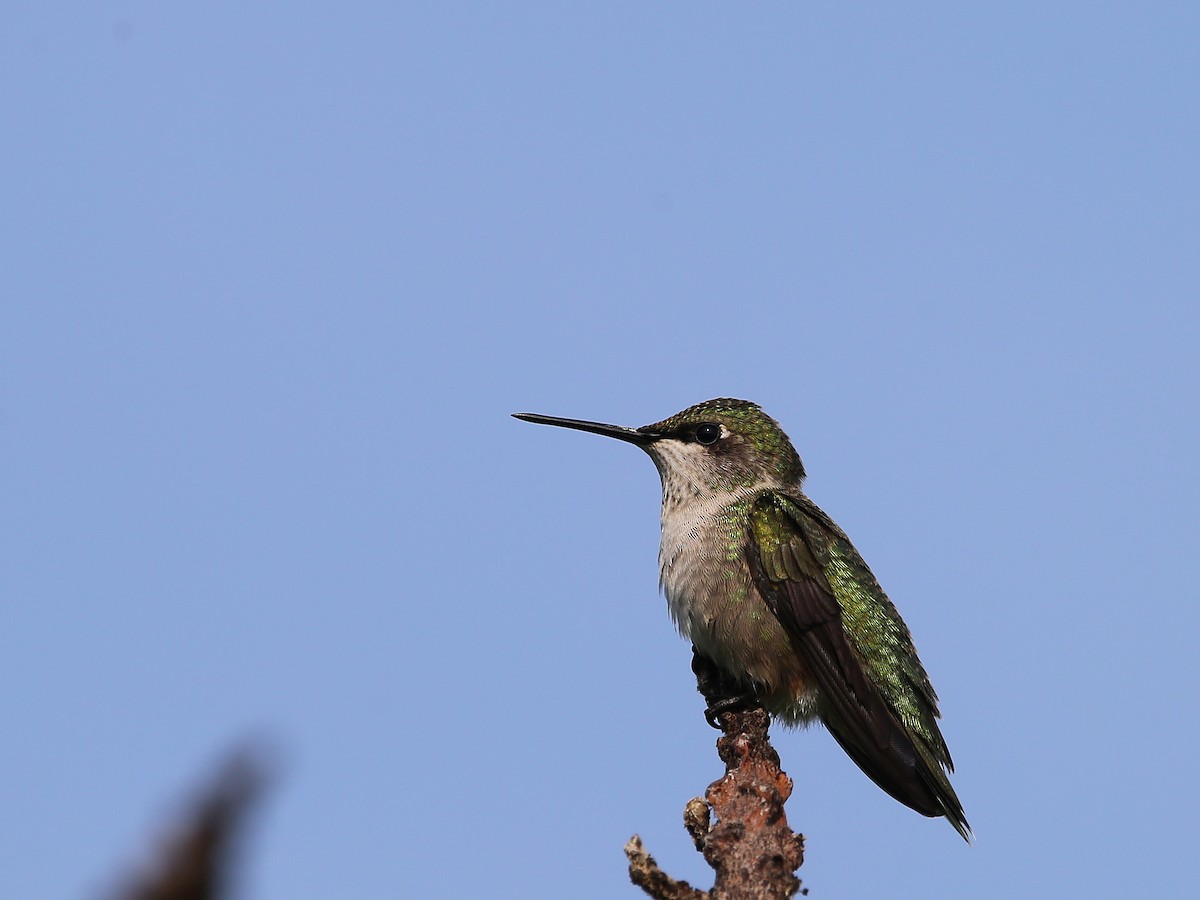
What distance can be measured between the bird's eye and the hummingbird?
20 cm

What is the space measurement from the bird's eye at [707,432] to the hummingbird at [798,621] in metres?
0.20

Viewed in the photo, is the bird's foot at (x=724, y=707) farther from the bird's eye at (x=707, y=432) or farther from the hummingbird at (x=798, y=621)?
the bird's eye at (x=707, y=432)

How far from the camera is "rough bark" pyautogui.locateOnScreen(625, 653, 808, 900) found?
5039 mm

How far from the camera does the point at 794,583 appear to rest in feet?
29.6

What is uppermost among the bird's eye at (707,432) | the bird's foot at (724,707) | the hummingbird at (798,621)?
the bird's eye at (707,432)

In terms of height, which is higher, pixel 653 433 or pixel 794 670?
pixel 653 433

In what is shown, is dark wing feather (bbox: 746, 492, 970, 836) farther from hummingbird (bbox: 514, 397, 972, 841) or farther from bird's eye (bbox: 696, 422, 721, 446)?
bird's eye (bbox: 696, 422, 721, 446)

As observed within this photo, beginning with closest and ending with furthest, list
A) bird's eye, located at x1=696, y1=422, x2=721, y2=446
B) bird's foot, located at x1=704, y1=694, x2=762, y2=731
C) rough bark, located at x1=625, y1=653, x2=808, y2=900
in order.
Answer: rough bark, located at x1=625, y1=653, x2=808, y2=900
bird's foot, located at x1=704, y1=694, x2=762, y2=731
bird's eye, located at x1=696, y1=422, x2=721, y2=446

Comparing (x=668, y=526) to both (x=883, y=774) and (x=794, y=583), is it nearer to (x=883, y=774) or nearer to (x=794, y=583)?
(x=794, y=583)

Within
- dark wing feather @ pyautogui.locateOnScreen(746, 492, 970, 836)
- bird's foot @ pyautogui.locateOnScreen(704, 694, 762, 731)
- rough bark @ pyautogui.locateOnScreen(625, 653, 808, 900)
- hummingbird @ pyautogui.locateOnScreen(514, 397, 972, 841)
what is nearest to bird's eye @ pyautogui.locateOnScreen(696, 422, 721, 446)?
hummingbird @ pyautogui.locateOnScreen(514, 397, 972, 841)

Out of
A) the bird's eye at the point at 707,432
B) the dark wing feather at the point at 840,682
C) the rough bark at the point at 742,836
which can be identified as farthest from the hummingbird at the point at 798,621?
the rough bark at the point at 742,836

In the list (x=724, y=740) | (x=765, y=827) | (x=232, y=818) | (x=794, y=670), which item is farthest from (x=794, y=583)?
(x=232, y=818)

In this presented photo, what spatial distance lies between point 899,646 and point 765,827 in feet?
14.6

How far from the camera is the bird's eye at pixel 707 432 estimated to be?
33.8 ft
